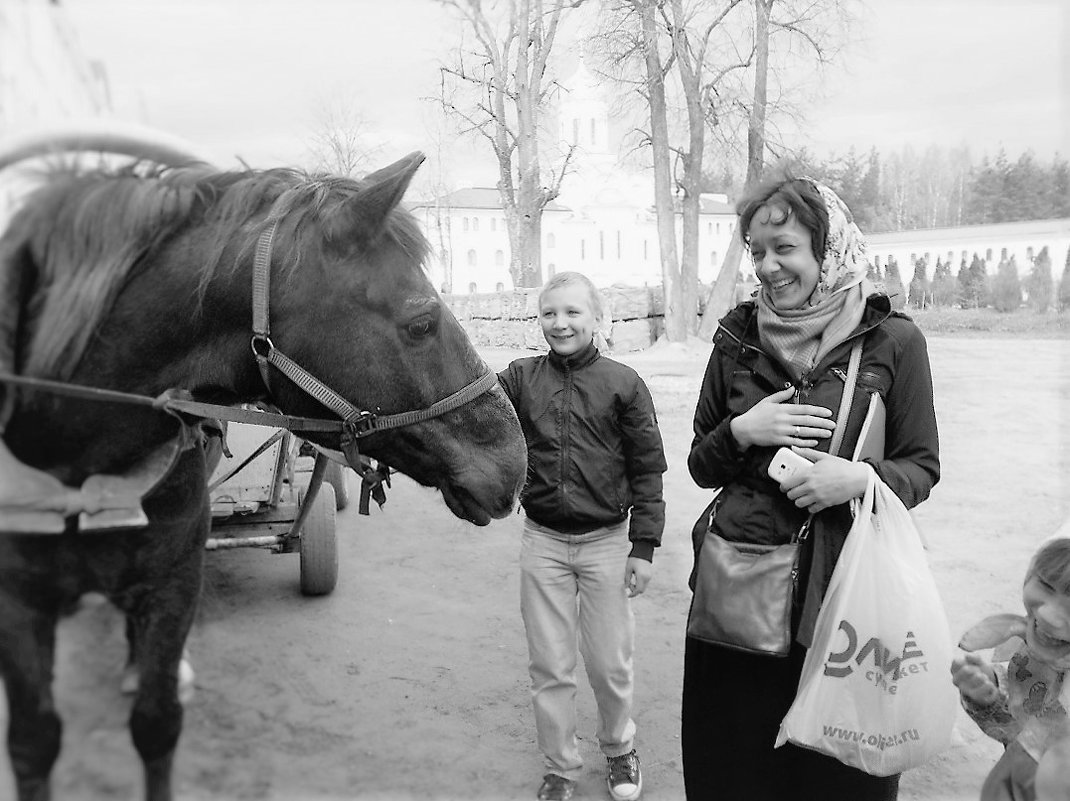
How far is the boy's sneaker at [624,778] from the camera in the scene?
2318 mm

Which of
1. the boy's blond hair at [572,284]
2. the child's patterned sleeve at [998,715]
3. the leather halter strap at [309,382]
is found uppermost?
the boy's blond hair at [572,284]

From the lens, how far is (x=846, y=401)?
5.08 ft

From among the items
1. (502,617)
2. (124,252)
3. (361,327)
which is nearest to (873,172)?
(502,617)

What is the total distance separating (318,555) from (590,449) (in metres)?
1.42

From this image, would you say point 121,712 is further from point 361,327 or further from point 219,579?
point 361,327

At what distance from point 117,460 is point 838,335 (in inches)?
51.1

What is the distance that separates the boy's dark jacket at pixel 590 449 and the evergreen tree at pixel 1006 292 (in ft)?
28.3

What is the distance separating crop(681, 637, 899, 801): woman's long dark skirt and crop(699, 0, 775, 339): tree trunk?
424cm

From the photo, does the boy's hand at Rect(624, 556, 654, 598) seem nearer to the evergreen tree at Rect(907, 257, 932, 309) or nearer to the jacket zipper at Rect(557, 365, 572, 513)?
the jacket zipper at Rect(557, 365, 572, 513)

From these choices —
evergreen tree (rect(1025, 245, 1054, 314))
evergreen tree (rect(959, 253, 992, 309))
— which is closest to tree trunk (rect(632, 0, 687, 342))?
evergreen tree (rect(959, 253, 992, 309))

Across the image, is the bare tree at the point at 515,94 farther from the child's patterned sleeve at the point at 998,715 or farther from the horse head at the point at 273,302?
the child's patterned sleeve at the point at 998,715

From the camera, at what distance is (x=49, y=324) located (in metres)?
1.13

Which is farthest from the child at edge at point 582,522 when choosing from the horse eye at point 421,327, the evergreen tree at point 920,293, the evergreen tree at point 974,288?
the evergreen tree at point 974,288

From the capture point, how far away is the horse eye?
1.40 m
